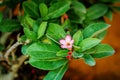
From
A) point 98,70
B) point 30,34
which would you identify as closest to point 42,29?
point 30,34

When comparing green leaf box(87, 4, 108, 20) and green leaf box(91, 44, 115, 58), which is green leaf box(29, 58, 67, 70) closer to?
green leaf box(91, 44, 115, 58)

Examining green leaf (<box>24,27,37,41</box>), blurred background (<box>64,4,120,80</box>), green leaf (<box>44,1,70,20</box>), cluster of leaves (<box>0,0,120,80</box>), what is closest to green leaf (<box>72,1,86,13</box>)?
cluster of leaves (<box>0,0,120,80</box>)

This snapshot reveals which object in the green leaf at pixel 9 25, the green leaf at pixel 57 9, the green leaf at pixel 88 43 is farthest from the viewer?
the green leaf at pixel 9 25

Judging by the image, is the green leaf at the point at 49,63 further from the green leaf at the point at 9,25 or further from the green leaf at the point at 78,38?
the green leaf at the point at 9,25

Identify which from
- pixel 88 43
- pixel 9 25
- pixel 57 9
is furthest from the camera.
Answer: pixel 9 25

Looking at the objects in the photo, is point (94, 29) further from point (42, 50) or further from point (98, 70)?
point (98, 70)

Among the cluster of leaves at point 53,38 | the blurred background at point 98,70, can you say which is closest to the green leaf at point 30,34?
the cluster of leaves at point 53,38
